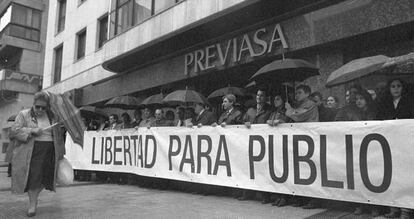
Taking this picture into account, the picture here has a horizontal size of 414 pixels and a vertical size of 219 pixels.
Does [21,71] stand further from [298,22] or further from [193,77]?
[298,22]

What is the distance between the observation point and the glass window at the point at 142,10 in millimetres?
→ 14962

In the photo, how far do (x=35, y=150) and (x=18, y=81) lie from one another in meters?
27.9

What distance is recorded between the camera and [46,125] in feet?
20.7

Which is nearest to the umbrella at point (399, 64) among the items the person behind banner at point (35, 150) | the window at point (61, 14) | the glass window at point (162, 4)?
the person behind banner at point (35, 150)

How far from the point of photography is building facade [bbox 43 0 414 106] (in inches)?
324

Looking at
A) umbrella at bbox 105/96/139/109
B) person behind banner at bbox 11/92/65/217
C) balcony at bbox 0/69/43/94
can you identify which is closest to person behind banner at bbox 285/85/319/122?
person behind banner at bbox 11/92/65/217

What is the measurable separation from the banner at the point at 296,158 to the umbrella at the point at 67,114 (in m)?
2.02

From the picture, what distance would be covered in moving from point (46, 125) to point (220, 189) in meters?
3.44

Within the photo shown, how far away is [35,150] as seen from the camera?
6137 mm

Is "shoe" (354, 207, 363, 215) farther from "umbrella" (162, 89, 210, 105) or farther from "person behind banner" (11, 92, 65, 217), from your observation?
"umbrella" (162, 89, 210, 105)

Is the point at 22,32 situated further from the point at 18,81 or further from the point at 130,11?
the point at 130,11

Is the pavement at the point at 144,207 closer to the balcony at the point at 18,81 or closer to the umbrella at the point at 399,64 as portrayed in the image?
the umbrella at the point at 399,64

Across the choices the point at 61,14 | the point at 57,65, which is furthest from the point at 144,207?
the point at 61,14

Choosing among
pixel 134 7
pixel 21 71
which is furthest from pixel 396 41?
pixel 21 71
